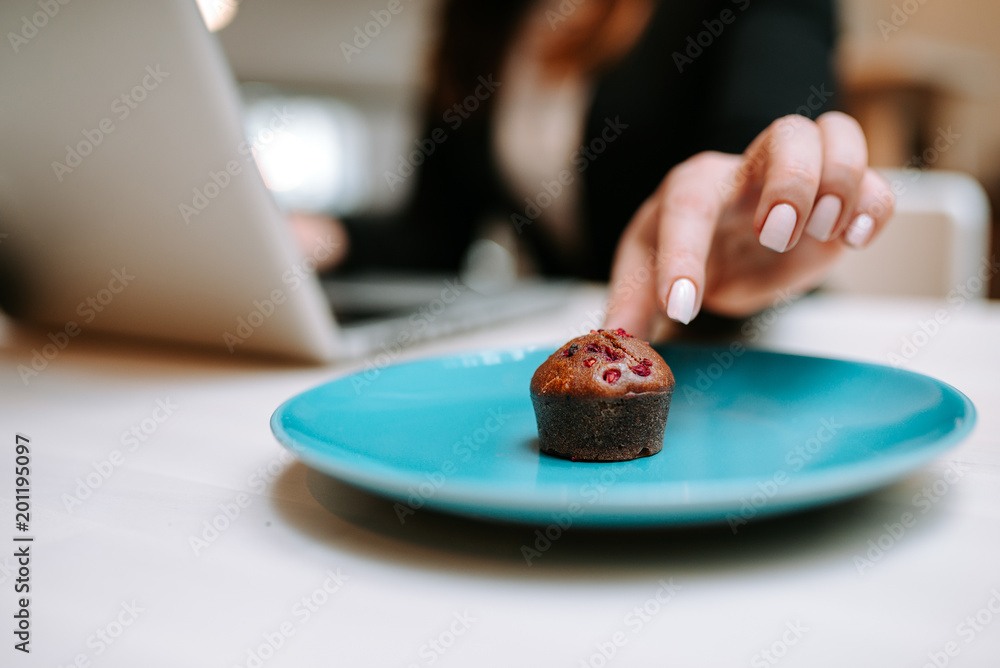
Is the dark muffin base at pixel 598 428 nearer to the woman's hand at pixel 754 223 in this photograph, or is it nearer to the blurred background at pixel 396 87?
the woman's hand at pixel 754 223

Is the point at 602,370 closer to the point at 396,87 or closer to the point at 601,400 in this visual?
the point at 601,400

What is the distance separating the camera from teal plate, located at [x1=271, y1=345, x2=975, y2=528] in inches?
21.1

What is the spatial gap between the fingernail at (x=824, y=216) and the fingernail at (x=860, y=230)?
0.08 m

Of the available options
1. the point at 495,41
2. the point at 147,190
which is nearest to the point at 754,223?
the point at 147,190

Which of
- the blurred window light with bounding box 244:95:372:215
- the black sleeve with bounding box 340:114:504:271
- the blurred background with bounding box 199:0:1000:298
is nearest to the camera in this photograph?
the black sleeve with bounding box 340:114:504:271

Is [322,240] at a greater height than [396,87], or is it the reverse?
[322,240]

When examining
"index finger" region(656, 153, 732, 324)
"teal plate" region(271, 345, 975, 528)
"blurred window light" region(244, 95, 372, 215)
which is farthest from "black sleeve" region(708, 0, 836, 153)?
"blurred window light" region(244, 95, 372, 215)

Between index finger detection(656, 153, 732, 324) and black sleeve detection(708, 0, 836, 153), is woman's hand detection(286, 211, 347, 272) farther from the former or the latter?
index finger detection(656, 153, 732, 324)

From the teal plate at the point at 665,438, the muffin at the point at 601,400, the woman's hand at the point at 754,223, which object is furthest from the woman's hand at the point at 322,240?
the muffin at the point at 601,400

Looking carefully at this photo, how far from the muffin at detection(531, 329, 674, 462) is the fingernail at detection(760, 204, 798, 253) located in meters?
0.21

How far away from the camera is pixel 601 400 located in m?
0.85

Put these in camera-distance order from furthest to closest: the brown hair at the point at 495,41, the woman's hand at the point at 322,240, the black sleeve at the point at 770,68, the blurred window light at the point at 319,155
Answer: the blurred window light at the point at 319,155, the brown hair at the point at 495,41, the woman's hand at the point at 322,240, the black sleeve at the point at 770,68

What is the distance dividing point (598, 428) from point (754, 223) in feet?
1.48

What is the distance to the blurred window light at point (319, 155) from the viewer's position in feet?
21.3
